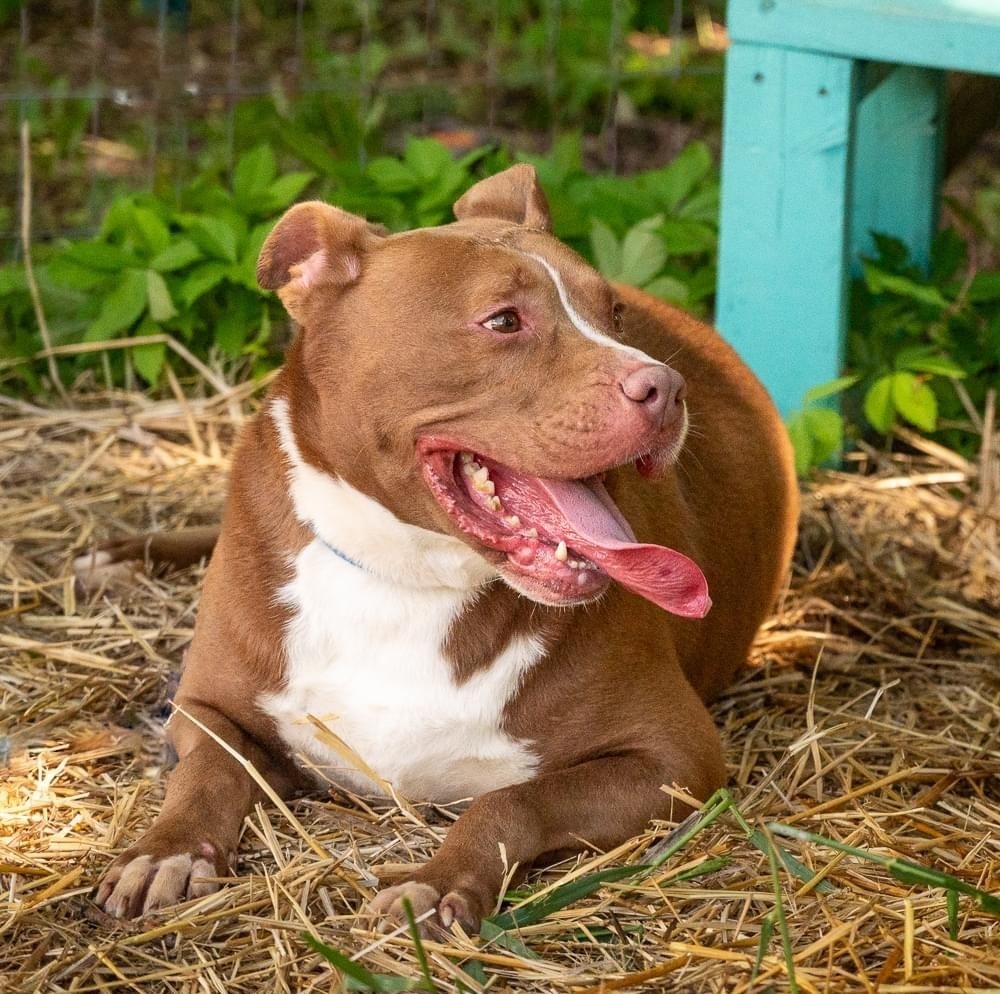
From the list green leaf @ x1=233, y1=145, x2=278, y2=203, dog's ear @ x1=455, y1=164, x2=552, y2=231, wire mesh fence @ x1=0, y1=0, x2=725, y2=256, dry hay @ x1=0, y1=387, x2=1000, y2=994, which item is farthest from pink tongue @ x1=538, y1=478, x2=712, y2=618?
wire mesh fence @ x1=0, y1=0, x2=725, y2=256

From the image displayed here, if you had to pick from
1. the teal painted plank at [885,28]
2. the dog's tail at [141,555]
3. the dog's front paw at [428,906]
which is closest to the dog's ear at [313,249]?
the dog's front paw at [428,906]

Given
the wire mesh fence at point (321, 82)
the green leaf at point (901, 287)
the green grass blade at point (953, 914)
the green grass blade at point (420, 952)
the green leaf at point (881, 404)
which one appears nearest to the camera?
the green grass blade at point (420, 952)

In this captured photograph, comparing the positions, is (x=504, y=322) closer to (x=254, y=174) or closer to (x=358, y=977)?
(x=358, y=977)

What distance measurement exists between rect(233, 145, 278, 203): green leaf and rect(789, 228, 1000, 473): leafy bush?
5.91 ft

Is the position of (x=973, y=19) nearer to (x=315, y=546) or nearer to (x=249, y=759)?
(x=315, y=546)

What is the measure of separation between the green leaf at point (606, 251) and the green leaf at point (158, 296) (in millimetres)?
1275

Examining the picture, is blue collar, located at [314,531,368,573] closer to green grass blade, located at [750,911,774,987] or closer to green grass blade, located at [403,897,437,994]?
green grass blade, located at [403,897,437,994]

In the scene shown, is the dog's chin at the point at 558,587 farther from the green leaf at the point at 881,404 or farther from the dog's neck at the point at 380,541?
the green leaf at the point at 881,404

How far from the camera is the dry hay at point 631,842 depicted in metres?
2.78

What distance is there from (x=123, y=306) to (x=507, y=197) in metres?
1.98

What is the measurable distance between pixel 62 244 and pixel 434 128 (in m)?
2.32

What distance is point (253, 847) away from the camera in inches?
126

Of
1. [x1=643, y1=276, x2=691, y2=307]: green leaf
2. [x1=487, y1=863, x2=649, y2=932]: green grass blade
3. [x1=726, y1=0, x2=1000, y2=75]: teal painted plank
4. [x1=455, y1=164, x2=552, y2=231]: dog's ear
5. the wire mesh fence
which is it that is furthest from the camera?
the wire mesh fence

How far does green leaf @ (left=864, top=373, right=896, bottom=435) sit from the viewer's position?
504cm
